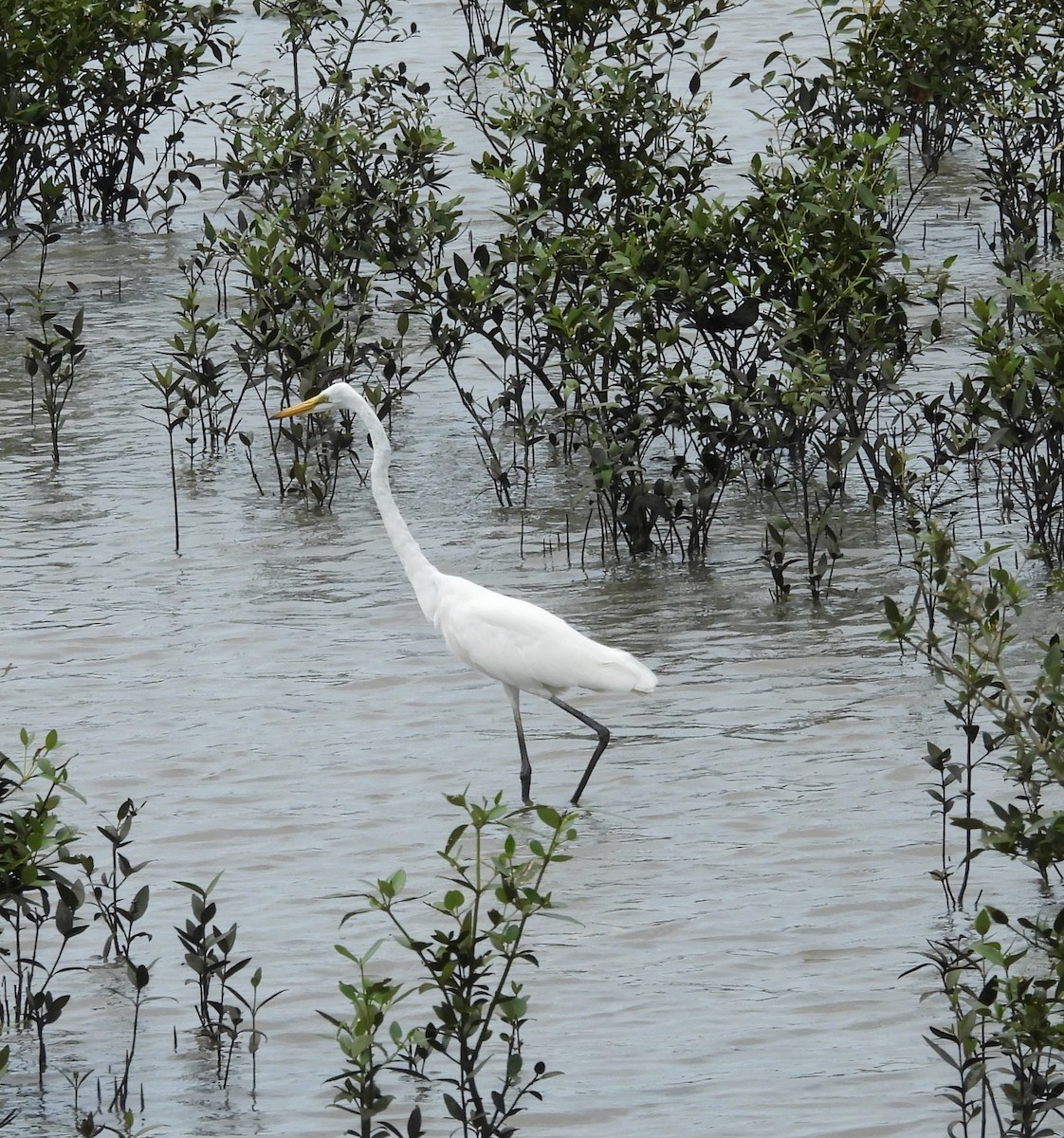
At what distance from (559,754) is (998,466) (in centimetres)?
260

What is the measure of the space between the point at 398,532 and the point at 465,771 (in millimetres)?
951

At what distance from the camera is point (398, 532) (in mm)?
6855

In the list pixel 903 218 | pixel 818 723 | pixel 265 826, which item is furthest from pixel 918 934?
pixel 903 218

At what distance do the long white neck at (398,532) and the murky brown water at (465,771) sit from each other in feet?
1.42

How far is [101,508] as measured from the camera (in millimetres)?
8828

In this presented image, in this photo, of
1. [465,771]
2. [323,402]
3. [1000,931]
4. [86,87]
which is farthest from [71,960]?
[86,87]

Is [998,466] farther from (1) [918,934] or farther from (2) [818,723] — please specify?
(1) [918,934]

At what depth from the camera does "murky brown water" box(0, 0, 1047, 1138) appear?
449 centimetres

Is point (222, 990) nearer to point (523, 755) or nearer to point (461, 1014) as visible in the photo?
point (461, 1014)

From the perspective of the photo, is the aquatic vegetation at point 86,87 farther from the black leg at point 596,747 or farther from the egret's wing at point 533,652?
the black leg at point 596,747

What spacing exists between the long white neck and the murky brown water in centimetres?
43

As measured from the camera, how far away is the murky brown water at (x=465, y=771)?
449 centimetres

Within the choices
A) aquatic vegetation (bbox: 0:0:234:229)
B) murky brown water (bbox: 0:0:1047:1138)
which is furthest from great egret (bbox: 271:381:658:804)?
aquatic vegetation (bbox: 0:0:234:229)

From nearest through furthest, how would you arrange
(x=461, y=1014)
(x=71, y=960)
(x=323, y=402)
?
1. (x=461, y=1014)
2. (x=71, y=960)
3. (x=323, y=402)
